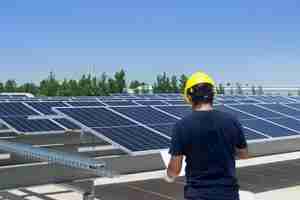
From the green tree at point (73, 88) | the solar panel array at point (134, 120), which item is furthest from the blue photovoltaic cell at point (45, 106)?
the green tree at point (73, 88)

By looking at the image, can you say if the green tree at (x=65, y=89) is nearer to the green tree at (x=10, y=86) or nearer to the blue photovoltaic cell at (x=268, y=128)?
the green tree at (x=10, y=86)

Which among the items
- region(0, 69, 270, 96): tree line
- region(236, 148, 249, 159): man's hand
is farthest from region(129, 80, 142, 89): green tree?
region(236, 148, 249, 159): man's hand

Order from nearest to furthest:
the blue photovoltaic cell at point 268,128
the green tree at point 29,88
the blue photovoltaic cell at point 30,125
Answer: the blue photovoltaic cell at point 268,128 < the blue photovoltaic cell at point 30,125 < the green tree at point 29,88

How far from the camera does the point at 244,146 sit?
382cm

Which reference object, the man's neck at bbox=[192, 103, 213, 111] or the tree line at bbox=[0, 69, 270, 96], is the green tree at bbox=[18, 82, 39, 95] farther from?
the man's neck at bbox=[192, 103, 213, 111]

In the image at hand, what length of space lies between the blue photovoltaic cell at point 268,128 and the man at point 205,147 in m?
10.0

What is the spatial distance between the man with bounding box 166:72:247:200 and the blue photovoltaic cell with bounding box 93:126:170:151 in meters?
6.44

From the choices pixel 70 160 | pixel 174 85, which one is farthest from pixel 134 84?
pixel 70 160

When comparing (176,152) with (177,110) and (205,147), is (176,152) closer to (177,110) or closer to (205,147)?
(205,147)

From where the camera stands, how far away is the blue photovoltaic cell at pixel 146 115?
43.7 feet

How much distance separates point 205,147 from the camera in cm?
362

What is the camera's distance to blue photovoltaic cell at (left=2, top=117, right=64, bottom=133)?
1476 cm

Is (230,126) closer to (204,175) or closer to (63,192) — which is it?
(204,175)

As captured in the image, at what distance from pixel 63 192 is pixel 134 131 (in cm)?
226
